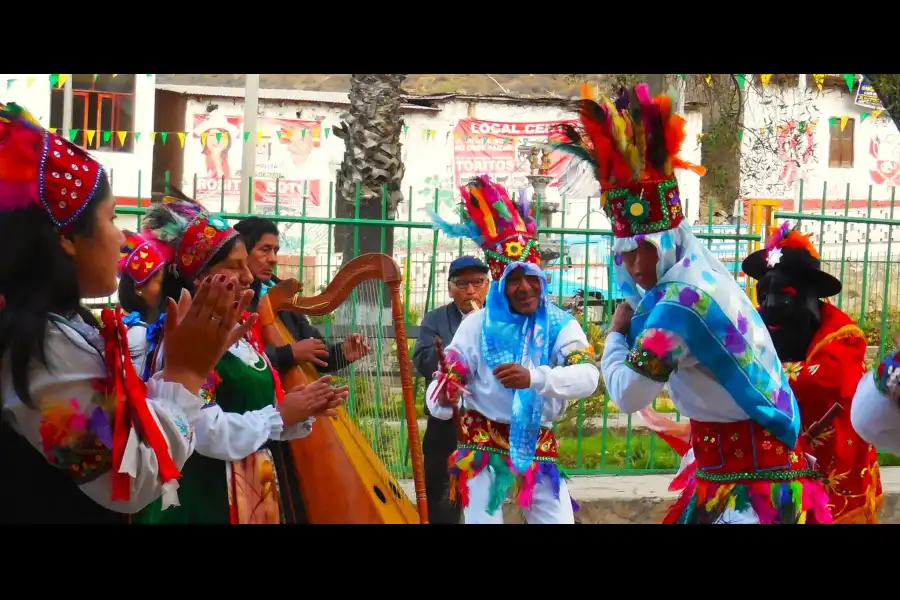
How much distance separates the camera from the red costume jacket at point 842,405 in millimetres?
4879

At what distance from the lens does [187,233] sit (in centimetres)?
397

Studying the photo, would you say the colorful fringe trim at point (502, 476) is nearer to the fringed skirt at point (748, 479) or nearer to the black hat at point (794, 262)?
the fringed skirt at point (748, 479)

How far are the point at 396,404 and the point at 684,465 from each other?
2.50 meters

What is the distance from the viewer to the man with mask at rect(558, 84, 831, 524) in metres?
3.78

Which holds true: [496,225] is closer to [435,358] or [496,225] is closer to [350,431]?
[435,358]

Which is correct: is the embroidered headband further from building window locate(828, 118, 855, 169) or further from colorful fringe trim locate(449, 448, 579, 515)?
building window locate(828, 118, 855, 169)

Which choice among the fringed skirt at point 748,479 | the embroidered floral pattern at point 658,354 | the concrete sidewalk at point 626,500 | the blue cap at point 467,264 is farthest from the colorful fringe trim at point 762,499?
the concrete sidewalk at point 626,500

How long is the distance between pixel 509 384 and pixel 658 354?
48.8 inches

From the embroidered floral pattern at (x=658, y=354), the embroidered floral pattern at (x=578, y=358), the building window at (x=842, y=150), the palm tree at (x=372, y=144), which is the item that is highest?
the building window at (x=842, y=150)

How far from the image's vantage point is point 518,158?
20734 millimetres

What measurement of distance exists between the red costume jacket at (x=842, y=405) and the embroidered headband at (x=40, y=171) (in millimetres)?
3456

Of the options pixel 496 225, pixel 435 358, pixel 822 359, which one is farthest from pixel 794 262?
pixel 435 358

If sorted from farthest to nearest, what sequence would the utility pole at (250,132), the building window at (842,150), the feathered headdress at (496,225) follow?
the building window at (842,150), the utility pole at (250,132), the feathered headdress at (496,225)

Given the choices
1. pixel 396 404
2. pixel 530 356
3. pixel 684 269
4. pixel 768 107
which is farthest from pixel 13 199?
pixel 768 107
